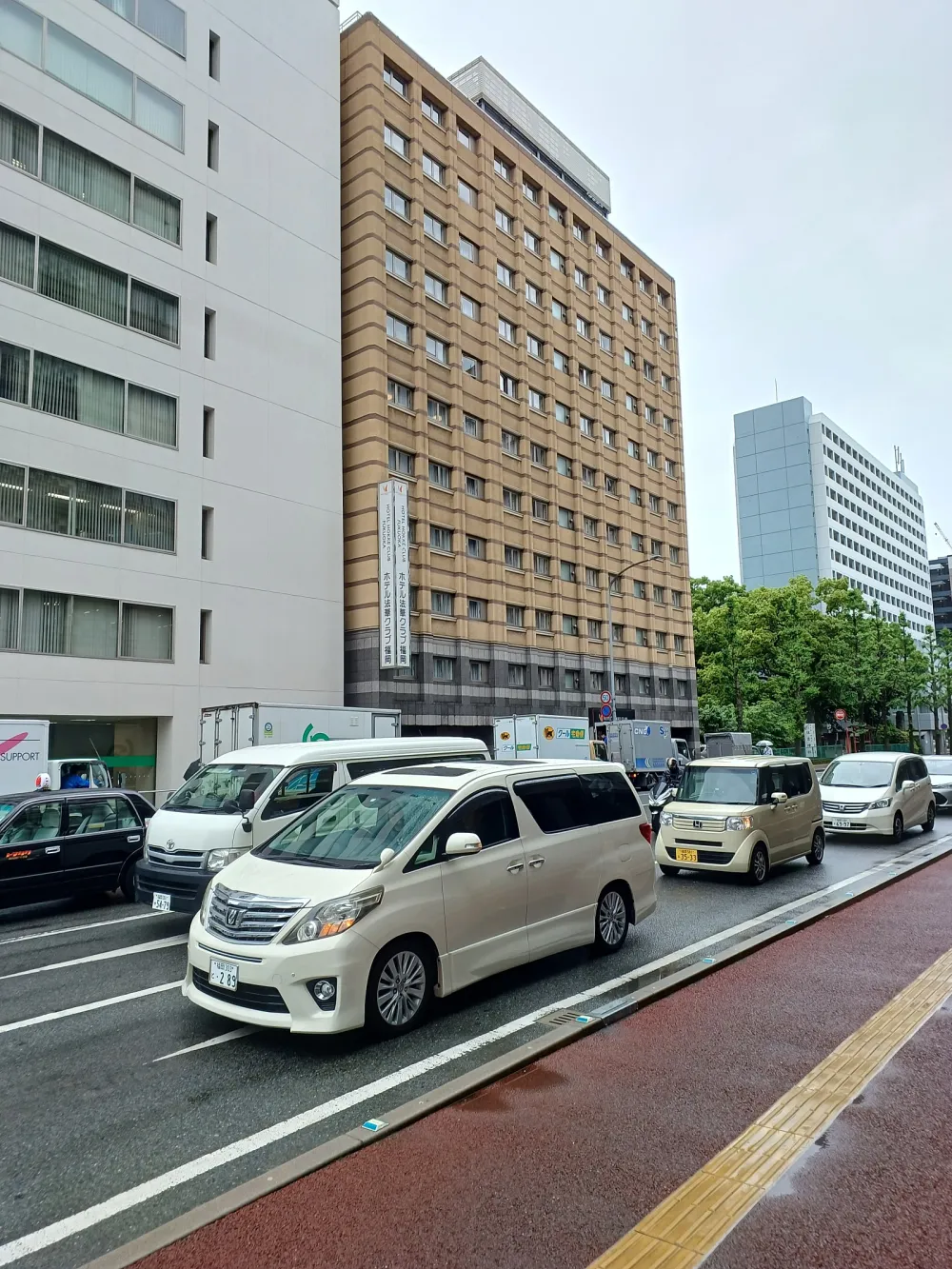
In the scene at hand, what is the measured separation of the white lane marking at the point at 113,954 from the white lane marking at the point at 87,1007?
4.54 feet

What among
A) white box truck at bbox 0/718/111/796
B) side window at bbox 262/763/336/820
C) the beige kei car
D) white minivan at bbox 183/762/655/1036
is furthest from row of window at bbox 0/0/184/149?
white minivan at bbox 183/762/655/1036

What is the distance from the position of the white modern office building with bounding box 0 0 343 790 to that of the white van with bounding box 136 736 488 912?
43.3 ft

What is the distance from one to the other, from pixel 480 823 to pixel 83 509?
19.9m

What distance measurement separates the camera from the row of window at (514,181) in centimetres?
3381

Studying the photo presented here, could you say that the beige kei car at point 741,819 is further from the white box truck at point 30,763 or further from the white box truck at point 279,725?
the white box truck at point 30,763

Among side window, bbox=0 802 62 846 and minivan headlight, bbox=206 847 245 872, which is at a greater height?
side window, bbox=0 802 62 846

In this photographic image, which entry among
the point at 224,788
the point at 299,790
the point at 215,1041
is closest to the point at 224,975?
the point at 215,1041

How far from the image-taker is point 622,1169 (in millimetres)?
3912

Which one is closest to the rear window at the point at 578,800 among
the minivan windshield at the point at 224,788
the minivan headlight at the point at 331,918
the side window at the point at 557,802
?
the side window at the point at 557,802

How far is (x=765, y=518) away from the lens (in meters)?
100

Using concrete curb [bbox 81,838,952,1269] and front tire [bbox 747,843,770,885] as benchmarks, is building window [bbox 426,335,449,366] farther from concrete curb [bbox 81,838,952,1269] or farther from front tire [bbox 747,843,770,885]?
concrete curb [bbox 81,838,952,1269]

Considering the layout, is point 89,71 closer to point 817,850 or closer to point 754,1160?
point 817,850

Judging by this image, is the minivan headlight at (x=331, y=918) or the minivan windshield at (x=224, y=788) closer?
the minivan headlight at (x=331, y=918)

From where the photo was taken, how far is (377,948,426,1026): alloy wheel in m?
5.76
